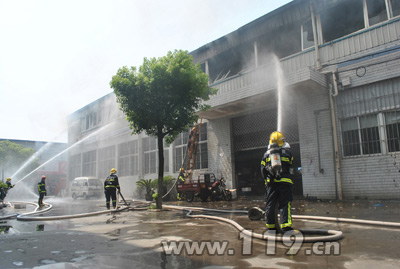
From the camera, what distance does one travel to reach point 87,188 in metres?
21.4

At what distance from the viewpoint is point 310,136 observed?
1154 cm

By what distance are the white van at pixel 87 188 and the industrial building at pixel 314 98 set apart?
9808 millimetres

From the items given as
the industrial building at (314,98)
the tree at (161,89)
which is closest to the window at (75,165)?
the industrial building at (314,98)

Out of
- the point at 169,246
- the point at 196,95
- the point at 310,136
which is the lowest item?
the point at 169,246

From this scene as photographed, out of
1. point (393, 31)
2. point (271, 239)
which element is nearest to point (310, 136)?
point (393, 31)

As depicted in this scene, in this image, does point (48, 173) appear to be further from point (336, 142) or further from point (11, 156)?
point (336, 142)

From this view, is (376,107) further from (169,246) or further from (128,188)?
(128,188)

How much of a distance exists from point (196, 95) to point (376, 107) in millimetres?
6283

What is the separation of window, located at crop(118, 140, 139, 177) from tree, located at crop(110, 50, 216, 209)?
1162cm

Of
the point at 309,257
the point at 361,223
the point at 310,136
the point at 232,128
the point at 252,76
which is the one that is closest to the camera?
the point at 309,257

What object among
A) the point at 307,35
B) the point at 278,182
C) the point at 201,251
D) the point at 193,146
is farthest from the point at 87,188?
the point at 201,251

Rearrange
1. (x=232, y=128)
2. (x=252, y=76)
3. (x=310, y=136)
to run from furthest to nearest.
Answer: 1. (x=232, y=128)
2. (x=252, y=76)
3. (x=310, y=136)

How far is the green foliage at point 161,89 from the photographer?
9703 mm

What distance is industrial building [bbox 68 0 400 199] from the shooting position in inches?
385
